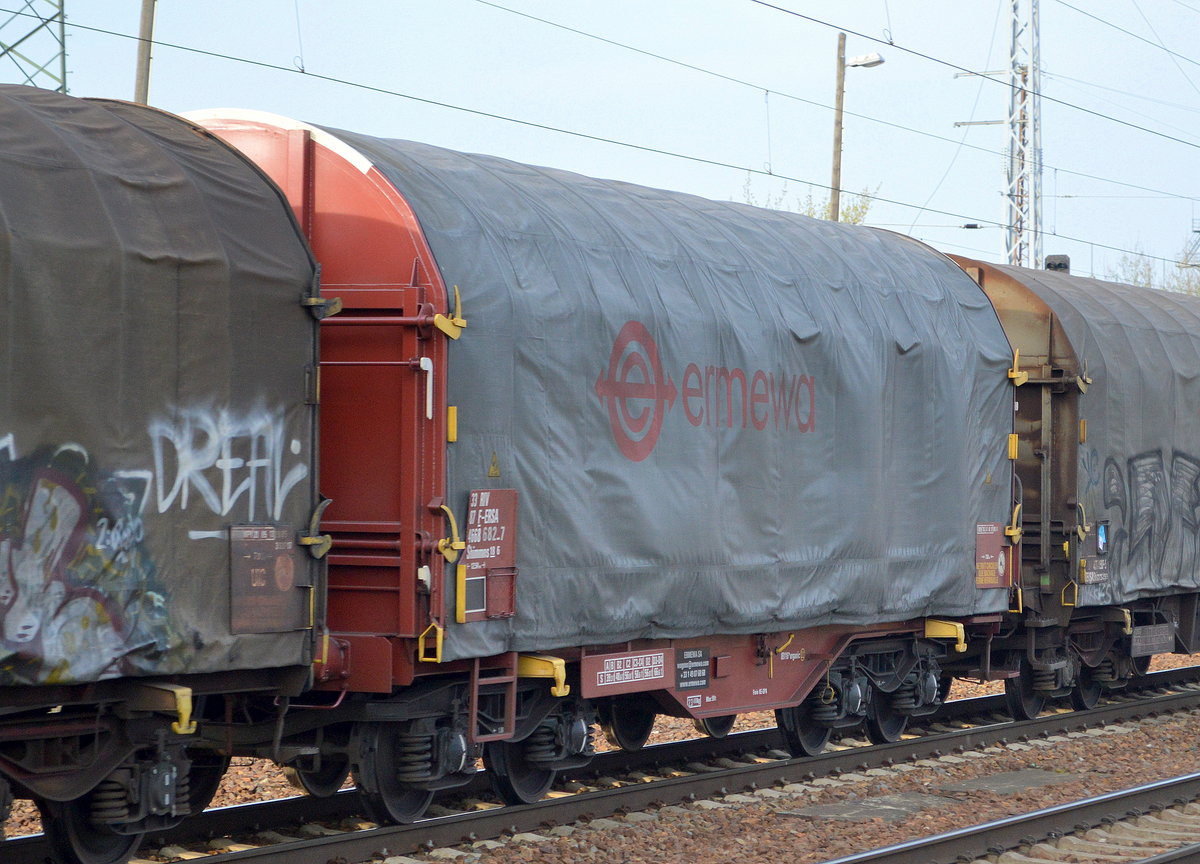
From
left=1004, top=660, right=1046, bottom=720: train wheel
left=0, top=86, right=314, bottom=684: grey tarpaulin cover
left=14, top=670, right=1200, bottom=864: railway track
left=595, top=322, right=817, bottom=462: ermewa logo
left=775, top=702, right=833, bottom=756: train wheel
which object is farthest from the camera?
left=1004, top=660, right=1046, bottom=720: train wheel

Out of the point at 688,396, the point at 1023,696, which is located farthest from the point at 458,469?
the point at 1023,696

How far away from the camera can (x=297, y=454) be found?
773 centimetres

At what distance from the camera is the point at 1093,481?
1453cm

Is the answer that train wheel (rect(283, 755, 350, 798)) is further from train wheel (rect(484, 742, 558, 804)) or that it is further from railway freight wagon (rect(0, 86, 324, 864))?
railway freight wagon (rect(0, 86, 324, 864))

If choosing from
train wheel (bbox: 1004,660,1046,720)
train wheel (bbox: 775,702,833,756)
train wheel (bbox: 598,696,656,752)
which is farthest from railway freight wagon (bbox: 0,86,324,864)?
train wheel (bbox: 1004,660,1046,720)

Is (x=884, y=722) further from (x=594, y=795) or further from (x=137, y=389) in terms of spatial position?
(x=137, y=389)

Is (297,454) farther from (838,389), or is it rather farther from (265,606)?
(838,389)

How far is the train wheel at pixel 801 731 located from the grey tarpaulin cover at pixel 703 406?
1.00m

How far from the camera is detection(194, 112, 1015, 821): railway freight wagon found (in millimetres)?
8438

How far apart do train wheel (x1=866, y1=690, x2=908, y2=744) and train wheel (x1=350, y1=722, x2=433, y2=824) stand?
5.54m

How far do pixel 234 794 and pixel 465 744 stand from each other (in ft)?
7.44

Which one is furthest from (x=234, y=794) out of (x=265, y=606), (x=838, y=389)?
(x=838, y=389)

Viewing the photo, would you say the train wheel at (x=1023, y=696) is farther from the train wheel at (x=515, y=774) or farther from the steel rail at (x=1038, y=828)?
the train wheel at (x=515, y=774)

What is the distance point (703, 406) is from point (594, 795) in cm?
282
